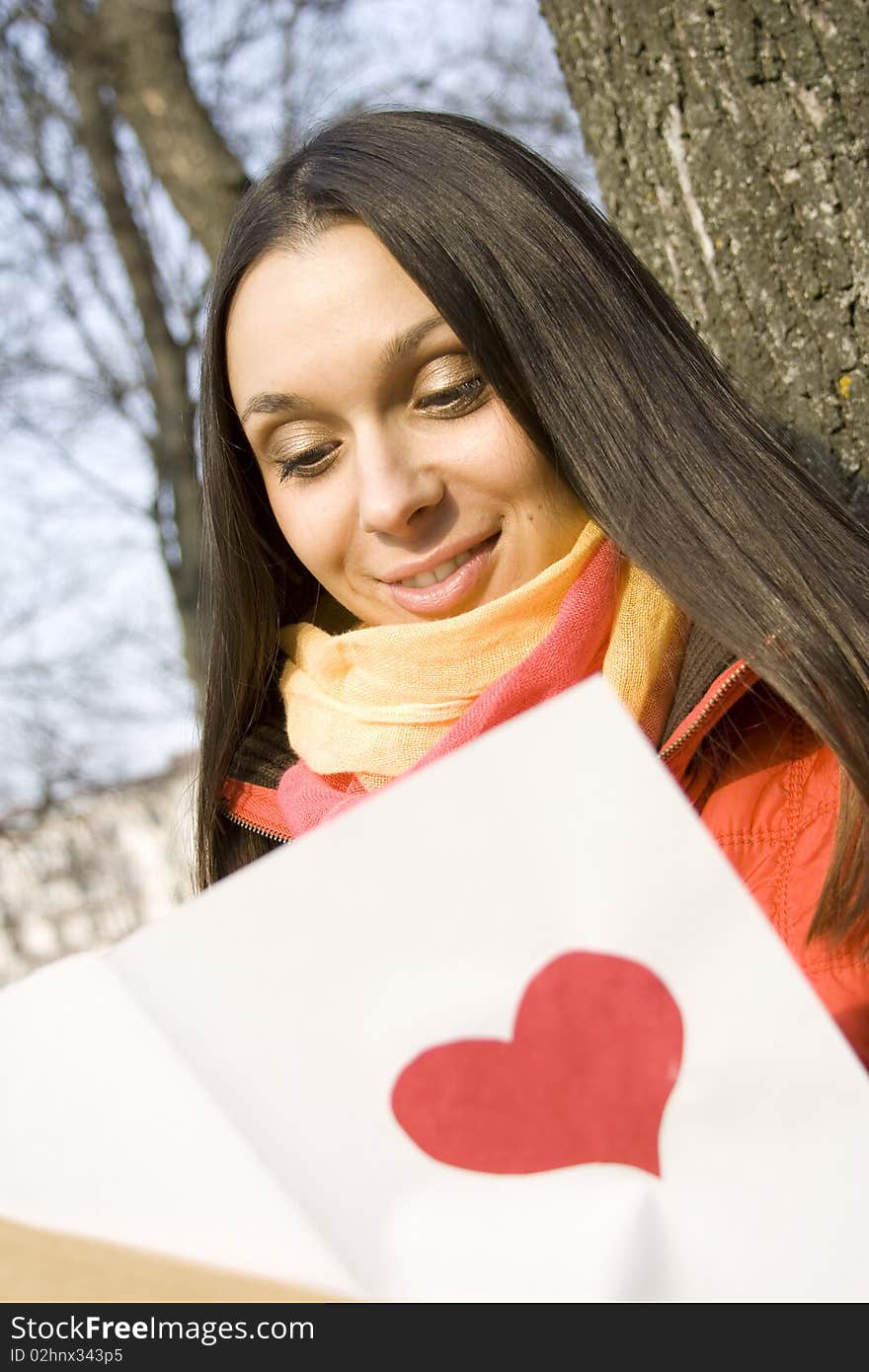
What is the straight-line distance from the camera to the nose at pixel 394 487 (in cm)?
152

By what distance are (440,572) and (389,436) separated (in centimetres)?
18

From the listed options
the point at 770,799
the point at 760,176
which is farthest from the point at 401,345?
the point at 760,176

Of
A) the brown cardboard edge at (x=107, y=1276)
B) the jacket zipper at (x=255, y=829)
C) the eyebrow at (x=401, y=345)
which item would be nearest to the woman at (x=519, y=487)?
the eyebrow at (x=401, y=345)

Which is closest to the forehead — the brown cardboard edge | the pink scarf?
the pink scarf

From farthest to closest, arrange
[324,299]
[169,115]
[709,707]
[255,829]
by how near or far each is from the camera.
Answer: [169,115] < [255,829] < [324,299] < [709,707]

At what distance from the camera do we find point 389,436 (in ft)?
5.02

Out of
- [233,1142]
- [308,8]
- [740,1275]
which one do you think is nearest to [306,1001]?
[233,1142]

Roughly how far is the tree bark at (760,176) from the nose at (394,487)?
2.23 feet

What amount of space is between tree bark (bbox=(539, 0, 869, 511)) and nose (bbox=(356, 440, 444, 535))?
0.68m

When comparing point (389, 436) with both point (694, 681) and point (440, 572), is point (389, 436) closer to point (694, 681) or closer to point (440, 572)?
point (440, 572)

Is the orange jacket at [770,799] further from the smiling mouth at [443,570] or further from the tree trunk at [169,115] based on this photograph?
the tree trunk at [169,115]

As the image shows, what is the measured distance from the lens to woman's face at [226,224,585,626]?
1.52 metres

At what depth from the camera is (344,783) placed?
1.73m
